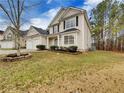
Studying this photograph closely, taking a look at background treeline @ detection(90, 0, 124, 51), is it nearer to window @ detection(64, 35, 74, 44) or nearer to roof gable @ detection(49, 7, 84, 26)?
roof gable @ detection(49, 7, 84, 26)

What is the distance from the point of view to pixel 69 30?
21641 mm

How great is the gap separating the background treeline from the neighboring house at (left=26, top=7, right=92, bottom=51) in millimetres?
7440

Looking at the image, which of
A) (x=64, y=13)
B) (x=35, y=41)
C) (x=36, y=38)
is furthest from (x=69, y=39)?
(x=35, y=41)

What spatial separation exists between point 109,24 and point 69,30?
12.3m

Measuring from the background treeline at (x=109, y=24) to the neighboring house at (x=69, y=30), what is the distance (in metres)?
7.44

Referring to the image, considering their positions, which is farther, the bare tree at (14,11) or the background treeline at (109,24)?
the background treeline at (109,24)

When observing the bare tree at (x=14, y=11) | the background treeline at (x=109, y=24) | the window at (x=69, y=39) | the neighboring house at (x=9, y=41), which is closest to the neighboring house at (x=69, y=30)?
the window at (x=69, y=39)

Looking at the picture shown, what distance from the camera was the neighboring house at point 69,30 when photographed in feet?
68.1

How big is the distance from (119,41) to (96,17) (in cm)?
785

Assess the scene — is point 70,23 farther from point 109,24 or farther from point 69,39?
point 109,24

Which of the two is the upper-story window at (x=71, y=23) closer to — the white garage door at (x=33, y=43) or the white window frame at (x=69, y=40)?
the white window frame at (x=69, y=40)

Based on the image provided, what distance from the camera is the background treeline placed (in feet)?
93.2

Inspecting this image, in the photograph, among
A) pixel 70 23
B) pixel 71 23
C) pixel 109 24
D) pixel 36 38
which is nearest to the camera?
pixel 71 23

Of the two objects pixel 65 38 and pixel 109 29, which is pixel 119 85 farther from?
pixel 109 29
